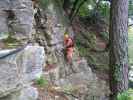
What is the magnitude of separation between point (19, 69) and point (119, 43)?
3090 millimetres

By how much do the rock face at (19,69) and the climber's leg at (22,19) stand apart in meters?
0.48

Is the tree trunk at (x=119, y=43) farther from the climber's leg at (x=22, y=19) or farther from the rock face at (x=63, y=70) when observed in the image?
the climber's leg at (x=22, y=19)

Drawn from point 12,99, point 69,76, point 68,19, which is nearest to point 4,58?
point 12,99

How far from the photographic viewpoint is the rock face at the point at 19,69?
3.97 meters

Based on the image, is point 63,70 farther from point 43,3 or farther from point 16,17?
point 16,17

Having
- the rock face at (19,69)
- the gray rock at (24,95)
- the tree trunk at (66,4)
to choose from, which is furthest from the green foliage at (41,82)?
the tree trunk at (66,4)

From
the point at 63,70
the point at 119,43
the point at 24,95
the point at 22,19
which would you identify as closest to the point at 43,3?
the point at 63,70

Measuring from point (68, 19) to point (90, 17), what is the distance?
1.94 m

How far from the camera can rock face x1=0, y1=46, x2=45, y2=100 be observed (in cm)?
397

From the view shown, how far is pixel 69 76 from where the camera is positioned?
7723mm

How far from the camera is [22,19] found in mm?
4918

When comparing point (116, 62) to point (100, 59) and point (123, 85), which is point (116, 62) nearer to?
point (123, 85)

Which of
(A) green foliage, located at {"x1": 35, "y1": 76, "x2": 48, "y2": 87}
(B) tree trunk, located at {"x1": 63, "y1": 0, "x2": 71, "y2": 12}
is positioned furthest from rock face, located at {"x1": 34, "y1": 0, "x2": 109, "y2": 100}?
(B) tree trunk, located at {"x1": 63, "y1": 0, "x2": 71, "y2": 12}

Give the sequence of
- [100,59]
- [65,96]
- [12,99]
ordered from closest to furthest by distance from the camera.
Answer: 1. [12,99]
2. [65,96]
3. [100,59]
